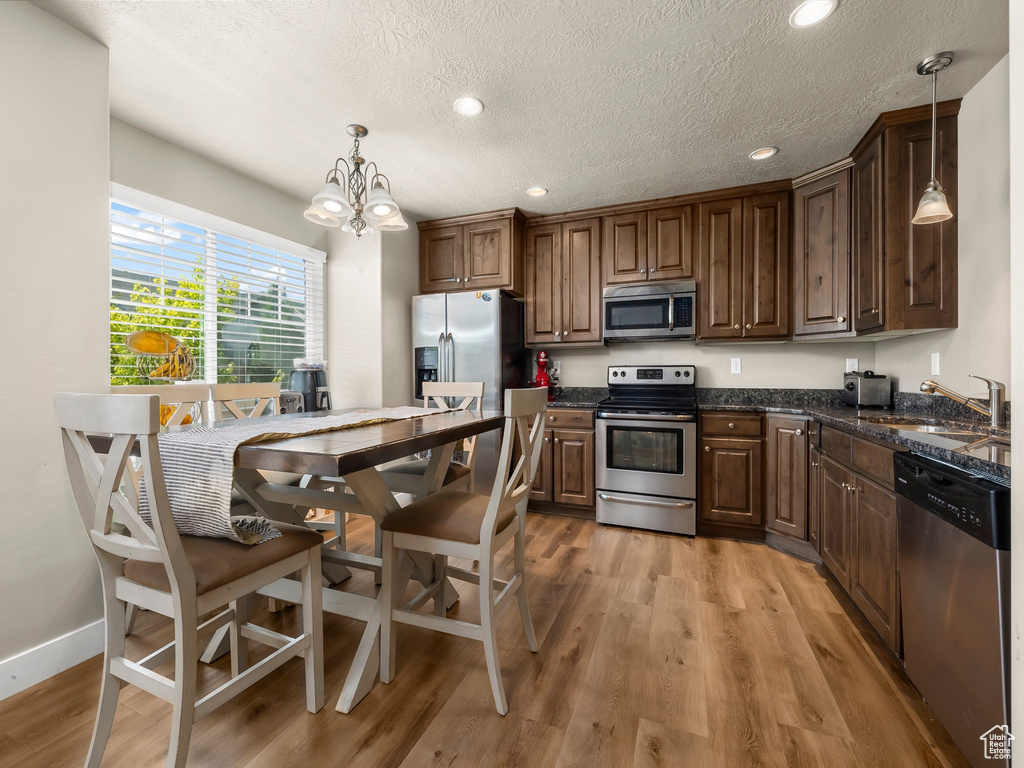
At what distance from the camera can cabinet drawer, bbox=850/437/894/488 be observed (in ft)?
5.47

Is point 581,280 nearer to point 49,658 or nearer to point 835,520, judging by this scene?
point 835,520

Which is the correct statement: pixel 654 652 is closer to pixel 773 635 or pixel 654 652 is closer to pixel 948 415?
pixel 773 635

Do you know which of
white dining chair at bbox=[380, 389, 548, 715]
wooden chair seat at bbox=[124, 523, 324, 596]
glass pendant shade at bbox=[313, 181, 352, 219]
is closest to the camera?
wooden chair seat at bbox=[124, 523, 324, 596]

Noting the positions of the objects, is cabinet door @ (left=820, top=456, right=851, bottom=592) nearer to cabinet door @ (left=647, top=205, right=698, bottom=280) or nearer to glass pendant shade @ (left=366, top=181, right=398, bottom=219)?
cabinet door @ (left=647, top=205, right=698, bottom=280)

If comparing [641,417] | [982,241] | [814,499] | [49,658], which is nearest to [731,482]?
[814,499]

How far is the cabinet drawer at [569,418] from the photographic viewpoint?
134 inches

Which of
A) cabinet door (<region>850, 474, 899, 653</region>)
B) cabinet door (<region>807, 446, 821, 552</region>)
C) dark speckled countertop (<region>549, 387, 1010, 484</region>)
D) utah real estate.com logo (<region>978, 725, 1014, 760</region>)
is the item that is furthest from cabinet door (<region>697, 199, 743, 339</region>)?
utah real estate.com logo (<region>978, 725, 1014, 760</region>)

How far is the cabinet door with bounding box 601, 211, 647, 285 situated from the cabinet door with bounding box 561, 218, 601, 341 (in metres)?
0.07

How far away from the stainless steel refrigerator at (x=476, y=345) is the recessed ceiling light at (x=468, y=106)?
1.40m

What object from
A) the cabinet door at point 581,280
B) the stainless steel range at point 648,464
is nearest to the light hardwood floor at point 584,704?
the stainless steel range at point 648,464

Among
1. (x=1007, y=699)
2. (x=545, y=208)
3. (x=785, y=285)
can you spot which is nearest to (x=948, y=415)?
(x=785, y=285)

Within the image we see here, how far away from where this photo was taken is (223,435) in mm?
1362

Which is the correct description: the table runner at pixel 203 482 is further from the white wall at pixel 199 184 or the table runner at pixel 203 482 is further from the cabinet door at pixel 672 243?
the cabinet door at pixel 672 243

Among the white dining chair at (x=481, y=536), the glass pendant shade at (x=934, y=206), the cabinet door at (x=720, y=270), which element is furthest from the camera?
the cabinet door at (x=720, y=270)
